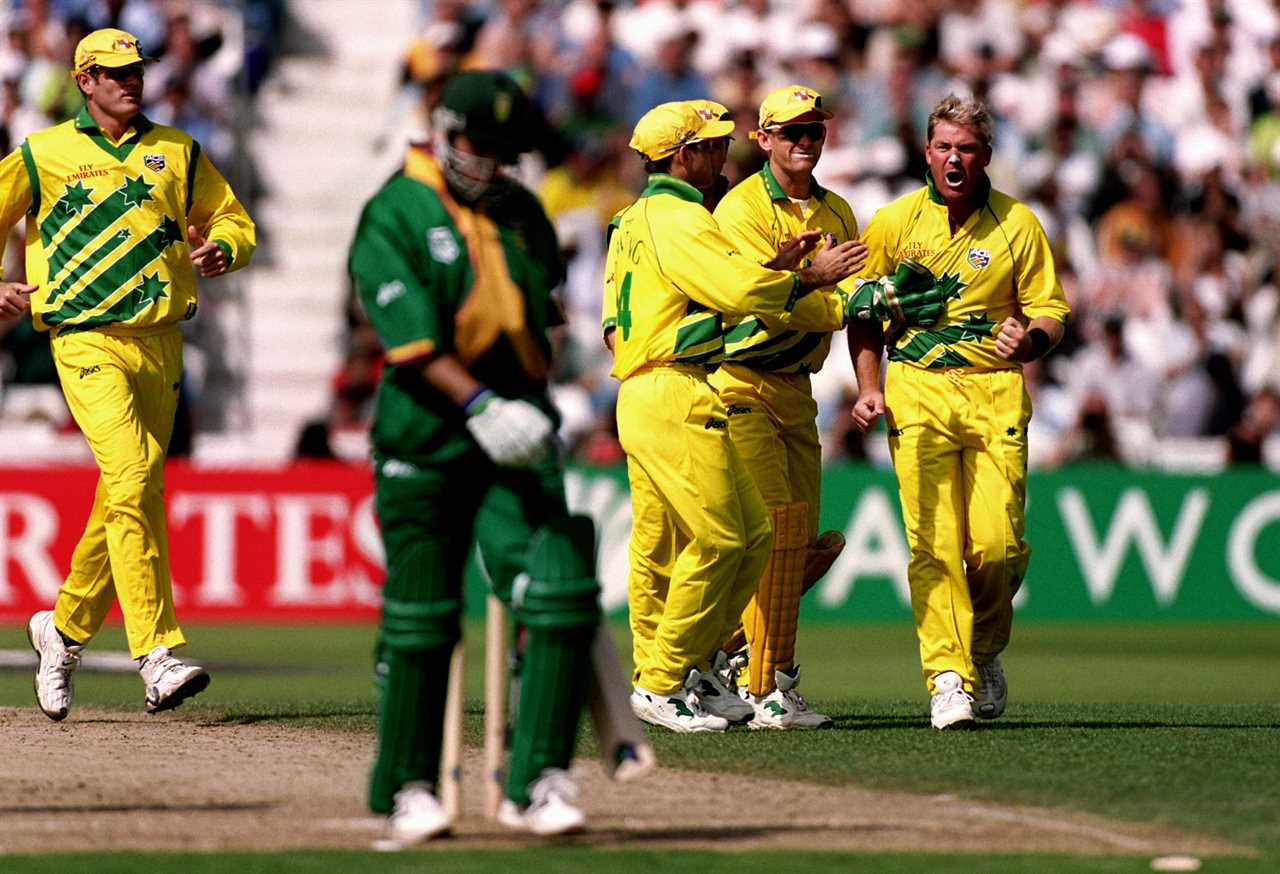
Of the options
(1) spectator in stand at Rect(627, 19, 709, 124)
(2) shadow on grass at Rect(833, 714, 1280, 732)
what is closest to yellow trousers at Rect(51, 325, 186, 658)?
(2) shadow on grass at Rect(833, 714, 1280, 732)

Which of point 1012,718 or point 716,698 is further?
point 1012,718

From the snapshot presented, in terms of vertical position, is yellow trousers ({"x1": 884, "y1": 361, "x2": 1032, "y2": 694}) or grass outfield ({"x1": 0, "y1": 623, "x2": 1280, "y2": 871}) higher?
yellow trousers ({"x1": 884, "y1": 361, "x2": 1032, "y2": 694})

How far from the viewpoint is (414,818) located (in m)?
6.82

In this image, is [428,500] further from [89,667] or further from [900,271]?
[89,667]

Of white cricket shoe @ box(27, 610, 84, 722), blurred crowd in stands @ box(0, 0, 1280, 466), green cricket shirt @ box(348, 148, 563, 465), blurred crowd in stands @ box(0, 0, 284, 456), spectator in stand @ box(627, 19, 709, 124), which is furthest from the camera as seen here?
spectator in stand @ box(627, 19, 709, 124)

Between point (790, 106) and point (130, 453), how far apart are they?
308 cm

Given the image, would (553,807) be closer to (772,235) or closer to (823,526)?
(772,235)

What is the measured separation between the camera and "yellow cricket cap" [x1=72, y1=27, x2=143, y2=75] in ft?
34.5

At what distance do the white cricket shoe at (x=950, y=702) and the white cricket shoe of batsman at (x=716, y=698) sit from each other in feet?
2.59

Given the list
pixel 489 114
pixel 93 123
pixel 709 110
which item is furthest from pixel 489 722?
pixel 93 123

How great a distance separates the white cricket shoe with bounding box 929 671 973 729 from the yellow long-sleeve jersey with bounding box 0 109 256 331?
3.48 meters

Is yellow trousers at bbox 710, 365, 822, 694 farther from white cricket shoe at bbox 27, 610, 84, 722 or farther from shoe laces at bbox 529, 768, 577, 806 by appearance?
shoe laces at bbox 529, 768, 577, 806

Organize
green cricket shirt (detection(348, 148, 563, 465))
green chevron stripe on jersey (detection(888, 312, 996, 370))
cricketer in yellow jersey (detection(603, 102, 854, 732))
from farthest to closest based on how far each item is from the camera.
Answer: green chevron stripe on jersey (detection(888, 312, 996, 370))
cricketer in yellow jersey (detection(603, 102, 854, 732))
green cricket shirt (detection(348, 148, 563, 465))

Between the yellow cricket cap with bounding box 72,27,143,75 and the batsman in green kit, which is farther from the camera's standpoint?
the yellow cricket cap with bounding box 72,27,143,75
